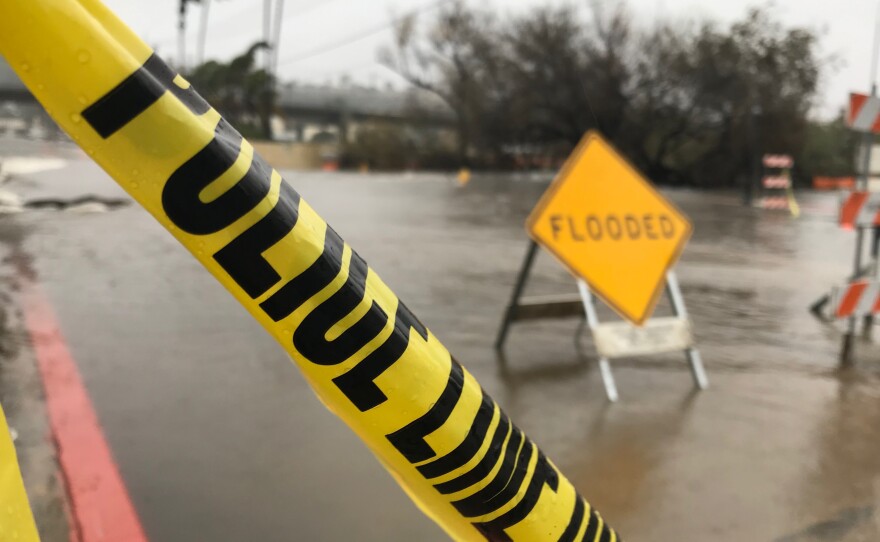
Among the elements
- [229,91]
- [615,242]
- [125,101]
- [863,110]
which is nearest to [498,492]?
[125,101]

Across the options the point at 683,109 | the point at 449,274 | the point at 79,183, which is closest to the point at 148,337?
the point at 449,274

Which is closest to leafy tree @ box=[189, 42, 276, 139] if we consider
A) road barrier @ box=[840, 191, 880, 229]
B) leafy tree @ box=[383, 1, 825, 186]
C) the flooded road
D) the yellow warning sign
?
the flooded road

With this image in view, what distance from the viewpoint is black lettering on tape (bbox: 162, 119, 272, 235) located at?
1.34m

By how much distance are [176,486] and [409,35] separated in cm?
5022

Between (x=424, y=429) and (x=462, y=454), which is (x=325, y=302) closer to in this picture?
(x=424, y=429)

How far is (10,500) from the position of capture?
1.21 metres

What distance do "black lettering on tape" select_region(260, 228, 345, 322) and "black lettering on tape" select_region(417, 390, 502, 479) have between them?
0.55 meters

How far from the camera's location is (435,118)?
46.3m

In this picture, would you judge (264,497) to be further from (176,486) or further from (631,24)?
(631,24)

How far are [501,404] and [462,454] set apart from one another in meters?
2.67

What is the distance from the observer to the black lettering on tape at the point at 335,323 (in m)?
1.51

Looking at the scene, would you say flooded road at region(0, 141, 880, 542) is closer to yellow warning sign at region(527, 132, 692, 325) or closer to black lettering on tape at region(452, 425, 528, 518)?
yellow warning sign at region(527, 132, 692, 325)

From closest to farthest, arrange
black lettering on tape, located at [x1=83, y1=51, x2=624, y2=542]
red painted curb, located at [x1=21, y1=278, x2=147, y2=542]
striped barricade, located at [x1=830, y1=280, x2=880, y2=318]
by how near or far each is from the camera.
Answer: black lettering on tape, located at [x1=83, y1=51, x2=624, y2=542] < red painted curb, located at [x1=21, y1=278, x2=147, y2=542] < striped barricade, located at [x1=830, y1=280, x2=880, y2=318]

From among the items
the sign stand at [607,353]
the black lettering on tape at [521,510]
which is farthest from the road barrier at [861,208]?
the black lettering on tape at [521,510]
